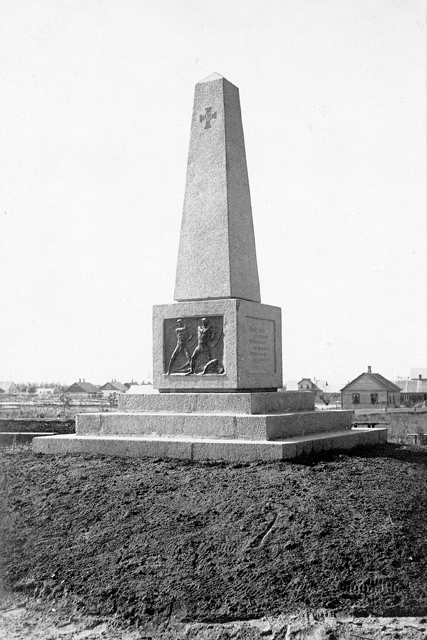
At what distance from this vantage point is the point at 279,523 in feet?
18.1

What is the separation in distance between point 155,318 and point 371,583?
5.43 metres

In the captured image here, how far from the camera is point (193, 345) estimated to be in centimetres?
933

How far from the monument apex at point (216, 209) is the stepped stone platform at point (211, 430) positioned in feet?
4.94

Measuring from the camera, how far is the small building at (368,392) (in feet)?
186

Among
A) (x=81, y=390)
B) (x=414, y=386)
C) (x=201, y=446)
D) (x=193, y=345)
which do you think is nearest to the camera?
(x=201, y=446)

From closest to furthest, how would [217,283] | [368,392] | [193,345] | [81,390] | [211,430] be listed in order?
[211,430], [193,345], [217,283], [368,392], [81,390]

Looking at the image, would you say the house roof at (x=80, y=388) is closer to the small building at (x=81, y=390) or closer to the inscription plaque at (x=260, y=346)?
the small building at (x=81, y=390)

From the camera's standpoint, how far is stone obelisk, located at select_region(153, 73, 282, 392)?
9117 mm

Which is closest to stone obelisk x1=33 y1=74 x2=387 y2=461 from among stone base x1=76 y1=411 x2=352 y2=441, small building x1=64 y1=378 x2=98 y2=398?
stone base x1=76 y1=411 x2=352 y2=441

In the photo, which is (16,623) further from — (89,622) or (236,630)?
(236,630)

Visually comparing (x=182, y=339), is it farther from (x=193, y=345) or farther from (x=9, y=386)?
(x=9, y=386)

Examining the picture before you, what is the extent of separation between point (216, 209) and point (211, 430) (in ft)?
10.1

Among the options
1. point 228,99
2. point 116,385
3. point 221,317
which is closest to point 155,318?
point 221,317

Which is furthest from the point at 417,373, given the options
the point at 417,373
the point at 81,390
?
the point at 81,390
